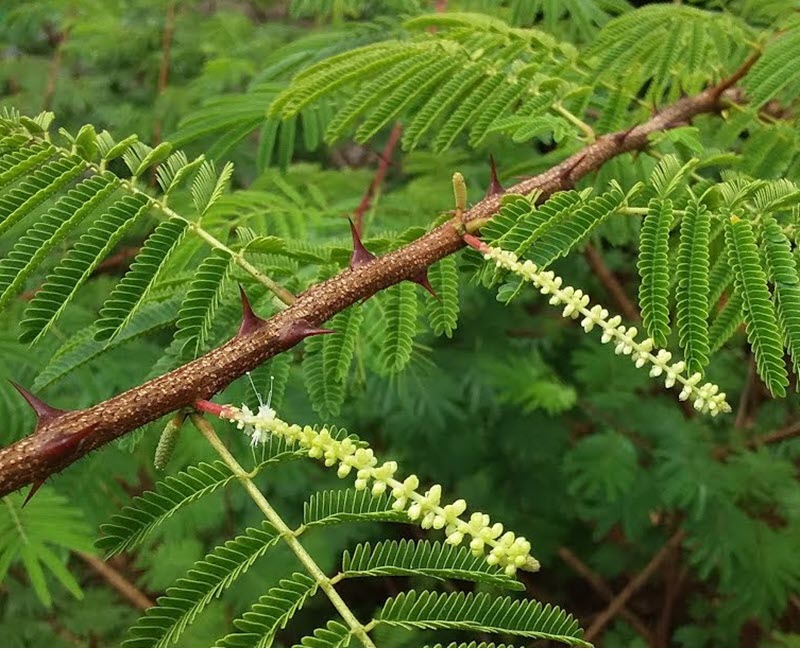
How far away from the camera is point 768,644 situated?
2.75m

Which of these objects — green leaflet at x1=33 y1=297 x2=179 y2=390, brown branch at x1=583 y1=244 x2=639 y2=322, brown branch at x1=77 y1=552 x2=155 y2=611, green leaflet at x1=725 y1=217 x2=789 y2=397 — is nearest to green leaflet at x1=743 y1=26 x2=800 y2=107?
green leaflet at x1=725 y1=217 x2=789 y2=397

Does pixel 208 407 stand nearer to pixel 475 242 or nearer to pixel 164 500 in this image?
pixel 164 500

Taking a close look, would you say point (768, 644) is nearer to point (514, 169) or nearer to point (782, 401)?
point (782, 401)

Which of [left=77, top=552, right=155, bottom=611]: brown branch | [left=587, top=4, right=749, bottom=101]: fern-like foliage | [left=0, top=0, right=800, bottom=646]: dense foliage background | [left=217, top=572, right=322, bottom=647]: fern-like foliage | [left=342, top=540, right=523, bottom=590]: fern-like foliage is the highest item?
[left=587, top=4, right=749, bottom=101]: fern-like foliage

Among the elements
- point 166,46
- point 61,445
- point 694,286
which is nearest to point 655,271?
point 694,286

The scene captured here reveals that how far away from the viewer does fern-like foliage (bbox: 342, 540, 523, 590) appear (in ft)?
2.97

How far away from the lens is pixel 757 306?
1033 mm

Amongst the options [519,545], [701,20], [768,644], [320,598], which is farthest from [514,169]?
[768,644]

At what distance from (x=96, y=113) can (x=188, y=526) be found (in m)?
1.61

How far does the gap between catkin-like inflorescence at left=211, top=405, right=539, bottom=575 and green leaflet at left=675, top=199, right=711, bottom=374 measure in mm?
395

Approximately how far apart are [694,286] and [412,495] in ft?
1.70

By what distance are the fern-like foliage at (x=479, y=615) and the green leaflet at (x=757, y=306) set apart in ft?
1.30

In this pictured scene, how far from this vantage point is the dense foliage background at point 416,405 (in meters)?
1.80

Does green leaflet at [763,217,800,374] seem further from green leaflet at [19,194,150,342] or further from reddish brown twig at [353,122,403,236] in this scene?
reddish brown twig at [353,122,403,236]
